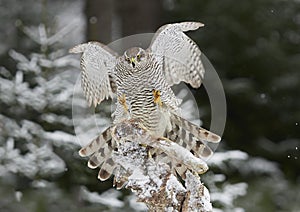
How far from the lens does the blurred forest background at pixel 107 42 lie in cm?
351

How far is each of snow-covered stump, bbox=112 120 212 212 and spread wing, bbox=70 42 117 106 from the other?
0.32 meters

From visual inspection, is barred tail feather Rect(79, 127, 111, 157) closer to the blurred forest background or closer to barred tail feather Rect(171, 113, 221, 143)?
barred tail feather Rect(171, 113, 221, 143)

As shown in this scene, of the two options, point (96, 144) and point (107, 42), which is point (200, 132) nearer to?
point (96, 144)

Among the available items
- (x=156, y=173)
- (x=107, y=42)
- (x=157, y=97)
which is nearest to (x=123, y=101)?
(x=157, y=97)

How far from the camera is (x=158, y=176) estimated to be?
1.56 m

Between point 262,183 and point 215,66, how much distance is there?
2.61 feet

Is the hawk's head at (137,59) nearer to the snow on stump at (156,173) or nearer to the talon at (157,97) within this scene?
the talon at (157,97)

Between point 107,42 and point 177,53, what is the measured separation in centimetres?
229

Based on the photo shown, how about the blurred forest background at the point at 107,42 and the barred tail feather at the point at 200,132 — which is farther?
the blurred forest background at the point at 107,42

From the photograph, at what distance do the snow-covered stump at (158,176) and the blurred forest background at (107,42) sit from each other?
175 cm

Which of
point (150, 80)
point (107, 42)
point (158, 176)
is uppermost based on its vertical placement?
point (107, 42)

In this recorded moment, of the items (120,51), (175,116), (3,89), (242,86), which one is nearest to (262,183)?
(242,86)

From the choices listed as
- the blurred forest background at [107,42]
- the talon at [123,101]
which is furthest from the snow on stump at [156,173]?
the blurred forest background at [107,42]

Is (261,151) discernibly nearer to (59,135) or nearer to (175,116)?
(59,135)
